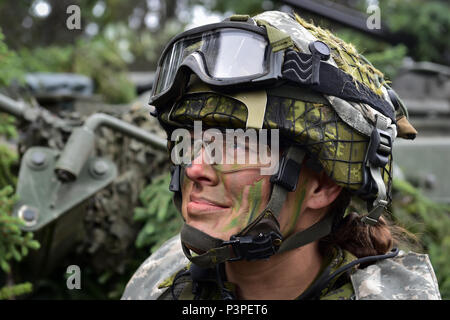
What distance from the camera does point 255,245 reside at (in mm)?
2283

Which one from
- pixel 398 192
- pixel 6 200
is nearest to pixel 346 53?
pixel 6 200

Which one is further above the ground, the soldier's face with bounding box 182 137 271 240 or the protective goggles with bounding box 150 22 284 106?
the protective goggles with bounding box 150 22 284 106

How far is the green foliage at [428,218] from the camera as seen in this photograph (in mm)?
4422

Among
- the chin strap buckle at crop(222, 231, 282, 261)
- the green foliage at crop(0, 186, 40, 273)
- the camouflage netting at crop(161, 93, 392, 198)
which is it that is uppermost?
the camouflage netting at crop(161, 93, 392, 198)

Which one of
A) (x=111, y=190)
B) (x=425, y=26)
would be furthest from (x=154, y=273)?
(x=425, y=26)

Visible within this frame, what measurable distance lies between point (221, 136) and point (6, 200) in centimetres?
171

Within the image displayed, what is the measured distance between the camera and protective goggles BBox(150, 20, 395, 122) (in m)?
2.27

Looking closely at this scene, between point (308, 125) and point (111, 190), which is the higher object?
point (308, 125)

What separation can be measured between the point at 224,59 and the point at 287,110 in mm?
317

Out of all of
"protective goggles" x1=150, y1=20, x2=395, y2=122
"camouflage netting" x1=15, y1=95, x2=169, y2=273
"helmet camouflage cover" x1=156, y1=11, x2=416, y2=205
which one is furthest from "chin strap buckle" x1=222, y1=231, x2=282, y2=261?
"camouflage netting" x1=15, y1=95, x2=169, y2=273

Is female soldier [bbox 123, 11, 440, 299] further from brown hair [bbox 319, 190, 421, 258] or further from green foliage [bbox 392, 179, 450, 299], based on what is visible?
green foliage [bbox 392, 179, 450, 299]

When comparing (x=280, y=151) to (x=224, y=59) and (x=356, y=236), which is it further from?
(x=356, y=236)

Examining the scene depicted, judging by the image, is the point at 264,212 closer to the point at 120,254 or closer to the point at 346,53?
the point at 346,53

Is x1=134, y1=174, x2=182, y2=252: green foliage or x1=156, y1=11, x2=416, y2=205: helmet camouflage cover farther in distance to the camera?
x1=134, y1=174, x2=182, y2=252: green foliage
